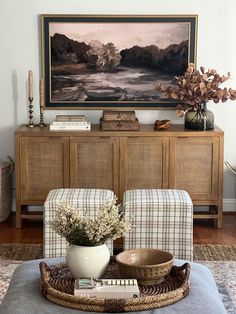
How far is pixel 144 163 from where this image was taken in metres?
5.73

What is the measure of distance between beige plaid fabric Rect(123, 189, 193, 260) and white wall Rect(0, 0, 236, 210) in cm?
169

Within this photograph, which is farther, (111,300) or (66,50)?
(66,50)

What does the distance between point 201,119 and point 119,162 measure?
2.52 ft

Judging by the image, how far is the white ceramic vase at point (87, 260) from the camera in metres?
3.21

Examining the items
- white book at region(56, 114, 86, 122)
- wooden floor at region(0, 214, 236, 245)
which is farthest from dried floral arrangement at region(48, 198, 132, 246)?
white book at region(56, 114, 86, 122)

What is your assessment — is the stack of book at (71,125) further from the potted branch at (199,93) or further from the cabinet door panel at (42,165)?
the potted branch at (199,93)

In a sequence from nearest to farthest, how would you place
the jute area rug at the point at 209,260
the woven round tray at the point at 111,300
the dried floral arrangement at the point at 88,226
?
1. the woven round tray at the point at 111,300
2. the dried floral arrangement at the point at 88,226
3. the jute area rug at the point at 209,260

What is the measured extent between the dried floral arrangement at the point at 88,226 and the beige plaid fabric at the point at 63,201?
1278 mm

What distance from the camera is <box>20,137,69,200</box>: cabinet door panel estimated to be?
569cm

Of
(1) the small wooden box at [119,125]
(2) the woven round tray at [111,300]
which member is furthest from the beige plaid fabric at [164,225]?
(1) the small wooden box at [119,125]

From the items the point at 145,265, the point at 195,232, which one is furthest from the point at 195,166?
the point at 145,265

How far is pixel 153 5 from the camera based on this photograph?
594 centimetres

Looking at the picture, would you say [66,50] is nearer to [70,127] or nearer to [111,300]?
[70,127]

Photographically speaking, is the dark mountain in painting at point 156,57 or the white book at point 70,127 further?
the dark mountain in painting at point 156,57
